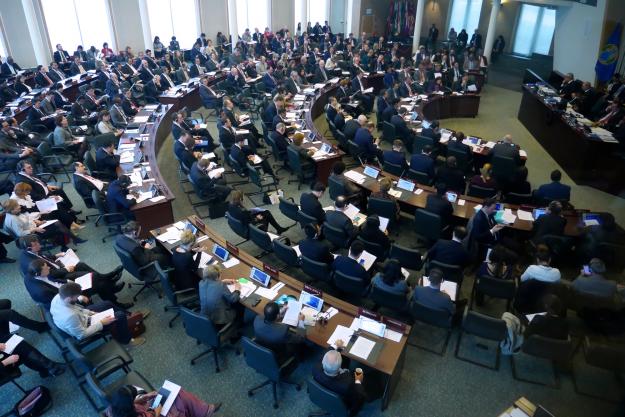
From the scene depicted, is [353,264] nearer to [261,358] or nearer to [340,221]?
[340,221]

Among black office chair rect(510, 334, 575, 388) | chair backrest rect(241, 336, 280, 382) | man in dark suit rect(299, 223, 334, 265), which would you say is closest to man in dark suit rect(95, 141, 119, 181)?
man in dark suit rect(299, 223, 334, 265)

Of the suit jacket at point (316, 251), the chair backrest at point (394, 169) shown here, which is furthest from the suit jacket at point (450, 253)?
the chair backrest at point (394, 169)

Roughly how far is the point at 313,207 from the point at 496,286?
328cm

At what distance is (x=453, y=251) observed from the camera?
632cm

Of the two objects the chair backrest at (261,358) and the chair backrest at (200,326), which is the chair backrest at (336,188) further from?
Answer: the chair backrest at (261,358)

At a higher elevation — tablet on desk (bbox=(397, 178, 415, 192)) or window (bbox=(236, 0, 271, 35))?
window (bbox=(236, 0, 271, 35))

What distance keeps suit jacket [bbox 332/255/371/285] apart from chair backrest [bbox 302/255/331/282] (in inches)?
10.4

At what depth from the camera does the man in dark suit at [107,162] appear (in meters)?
9.03

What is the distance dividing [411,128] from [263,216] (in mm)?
6196

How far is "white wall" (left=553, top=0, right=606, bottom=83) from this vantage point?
1509 centimetres

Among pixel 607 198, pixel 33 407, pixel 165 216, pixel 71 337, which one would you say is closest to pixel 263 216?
pixel 165 216

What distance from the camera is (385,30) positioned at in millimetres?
29250

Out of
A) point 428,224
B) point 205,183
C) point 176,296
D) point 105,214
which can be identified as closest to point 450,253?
point 428,224

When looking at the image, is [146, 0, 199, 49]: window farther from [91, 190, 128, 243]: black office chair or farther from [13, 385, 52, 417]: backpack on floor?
[13, 385, 52, 417]: backpack on floor
